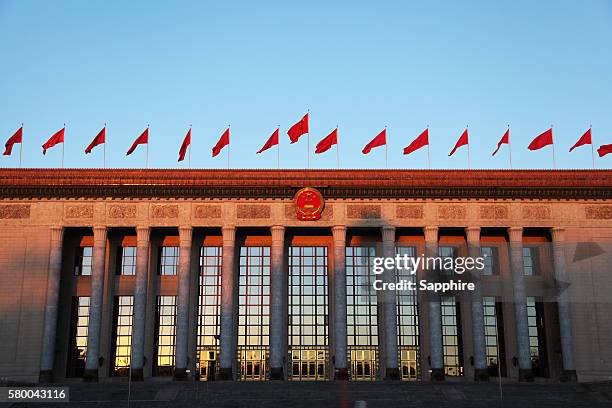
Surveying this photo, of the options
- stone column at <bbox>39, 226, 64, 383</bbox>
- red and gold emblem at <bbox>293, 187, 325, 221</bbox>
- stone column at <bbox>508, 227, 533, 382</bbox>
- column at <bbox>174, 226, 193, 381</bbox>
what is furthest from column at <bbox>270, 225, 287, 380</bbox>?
stone column at <bbox>508, 227, 533, 382</bbox>

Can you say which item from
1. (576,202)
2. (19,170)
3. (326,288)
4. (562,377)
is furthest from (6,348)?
(576,202)

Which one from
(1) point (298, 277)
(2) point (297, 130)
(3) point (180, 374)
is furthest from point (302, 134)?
(3) point (180, 374)

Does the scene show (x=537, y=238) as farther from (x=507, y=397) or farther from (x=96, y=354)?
(x=96, y=354)

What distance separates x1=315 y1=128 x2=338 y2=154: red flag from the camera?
52.1 metres

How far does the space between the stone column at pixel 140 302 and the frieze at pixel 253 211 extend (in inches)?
263

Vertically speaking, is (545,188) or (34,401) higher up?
(545,188)

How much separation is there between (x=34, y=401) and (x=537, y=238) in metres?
36.6

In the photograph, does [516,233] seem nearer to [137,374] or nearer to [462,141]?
[462,141]

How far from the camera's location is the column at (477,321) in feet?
162

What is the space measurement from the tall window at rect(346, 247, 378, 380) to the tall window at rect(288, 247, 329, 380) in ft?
6.14

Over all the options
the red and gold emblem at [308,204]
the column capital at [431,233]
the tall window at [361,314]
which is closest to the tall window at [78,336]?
the red and gold emblem at [308,204]

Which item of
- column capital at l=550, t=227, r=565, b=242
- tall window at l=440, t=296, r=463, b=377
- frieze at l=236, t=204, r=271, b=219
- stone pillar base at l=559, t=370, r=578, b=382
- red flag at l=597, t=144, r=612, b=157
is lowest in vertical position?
stone pillar base at l=559, t=370, r=578, b=382

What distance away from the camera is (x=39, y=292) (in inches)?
1981

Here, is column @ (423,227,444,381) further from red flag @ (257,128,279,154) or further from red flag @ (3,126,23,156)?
red flag @ (3,126,23,156)
